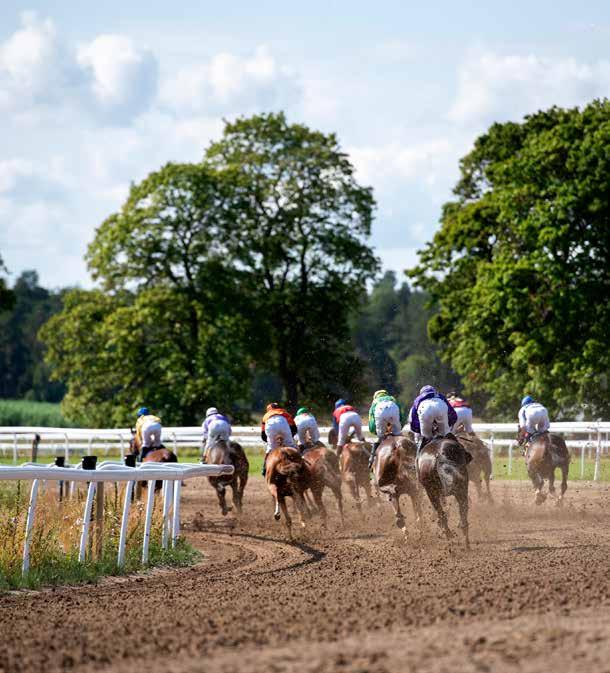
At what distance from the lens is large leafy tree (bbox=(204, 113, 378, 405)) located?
46094 millimetres

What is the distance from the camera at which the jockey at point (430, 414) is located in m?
14.9

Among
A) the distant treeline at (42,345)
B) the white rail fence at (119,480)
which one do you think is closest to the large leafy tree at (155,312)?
the distant treeline at (42,345)

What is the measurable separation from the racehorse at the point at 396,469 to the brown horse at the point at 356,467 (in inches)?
119

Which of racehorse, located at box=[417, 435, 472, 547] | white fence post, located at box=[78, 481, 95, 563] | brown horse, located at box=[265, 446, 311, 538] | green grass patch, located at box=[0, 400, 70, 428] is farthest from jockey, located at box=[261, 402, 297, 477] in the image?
green grass patch, located at box=[0, 400, 70, 428]

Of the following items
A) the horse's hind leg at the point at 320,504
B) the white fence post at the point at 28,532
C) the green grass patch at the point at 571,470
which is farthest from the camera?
the green grass patch at the point at 571,470

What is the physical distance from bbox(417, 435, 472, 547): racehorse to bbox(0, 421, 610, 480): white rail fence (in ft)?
34.2

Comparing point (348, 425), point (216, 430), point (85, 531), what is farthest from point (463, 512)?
point (216, 430)

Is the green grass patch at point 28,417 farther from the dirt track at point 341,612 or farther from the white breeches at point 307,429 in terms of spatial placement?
the dirt track at point 341,612

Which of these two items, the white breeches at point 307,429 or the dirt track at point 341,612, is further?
the white breeches at point 307,429

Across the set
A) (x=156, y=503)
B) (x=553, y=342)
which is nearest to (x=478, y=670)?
(x=156, y=503)

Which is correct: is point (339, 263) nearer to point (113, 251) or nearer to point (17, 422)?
point (113, 251)

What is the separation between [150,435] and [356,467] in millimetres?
3409

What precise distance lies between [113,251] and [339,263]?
346 inches

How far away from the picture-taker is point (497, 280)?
3538 cm
